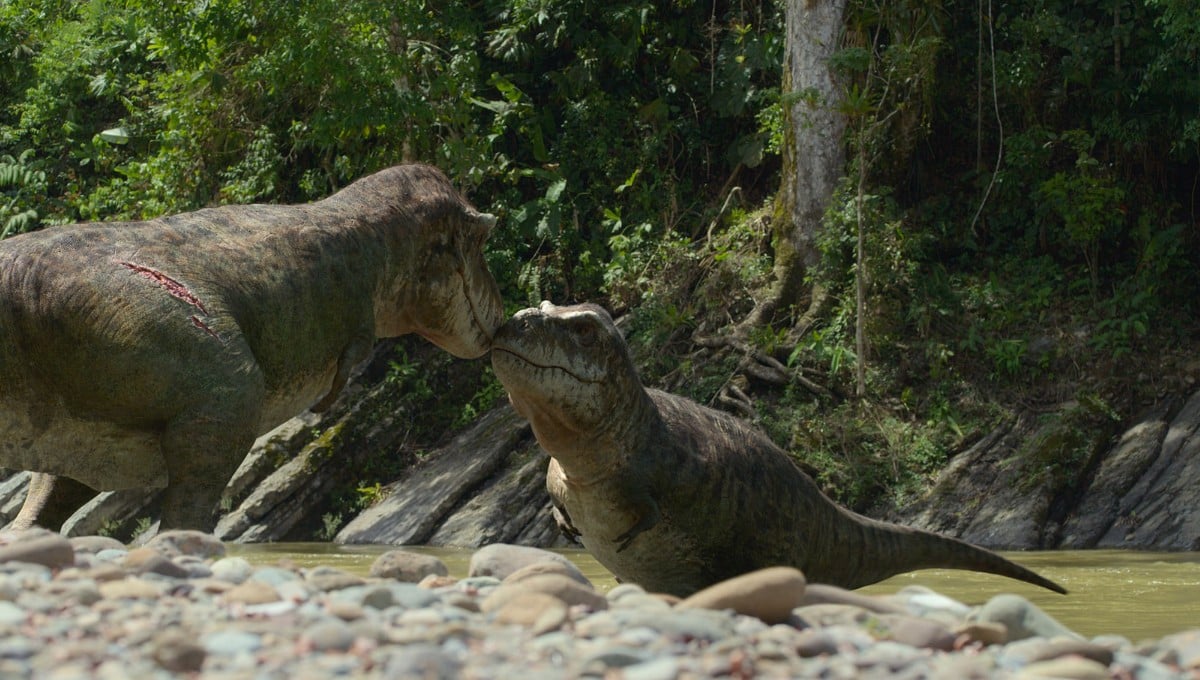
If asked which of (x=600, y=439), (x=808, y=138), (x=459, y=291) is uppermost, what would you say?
(x=808, y=138)

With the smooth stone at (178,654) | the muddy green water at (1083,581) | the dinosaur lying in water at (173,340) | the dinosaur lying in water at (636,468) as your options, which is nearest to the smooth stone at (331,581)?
the smooth stone at (178,654)

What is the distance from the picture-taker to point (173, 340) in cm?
535

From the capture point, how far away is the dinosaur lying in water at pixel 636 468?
612 cm

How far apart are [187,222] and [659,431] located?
219 cm

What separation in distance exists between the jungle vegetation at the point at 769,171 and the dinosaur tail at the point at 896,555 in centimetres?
531

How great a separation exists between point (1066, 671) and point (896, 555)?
3.67 metres

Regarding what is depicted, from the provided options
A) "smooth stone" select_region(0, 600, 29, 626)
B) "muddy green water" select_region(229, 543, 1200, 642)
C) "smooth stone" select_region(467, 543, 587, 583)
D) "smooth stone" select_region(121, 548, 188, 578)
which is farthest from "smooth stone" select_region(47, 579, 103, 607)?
"muddy green water" select_region(229, 543, 1200, 642)

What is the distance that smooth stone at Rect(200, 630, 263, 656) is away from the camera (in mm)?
3012

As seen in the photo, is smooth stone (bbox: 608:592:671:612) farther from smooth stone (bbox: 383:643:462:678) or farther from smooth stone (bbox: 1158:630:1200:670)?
smooth stone (bbox: 1158:630:1200:670)

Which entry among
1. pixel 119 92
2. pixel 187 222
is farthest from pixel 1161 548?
pixel 119 92

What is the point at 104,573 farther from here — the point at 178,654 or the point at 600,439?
the point at 600,439

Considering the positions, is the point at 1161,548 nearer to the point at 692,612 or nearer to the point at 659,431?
the point at 659,431

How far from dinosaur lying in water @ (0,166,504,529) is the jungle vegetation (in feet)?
23.3

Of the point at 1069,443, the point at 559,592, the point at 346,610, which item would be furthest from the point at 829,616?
the point at 1069,443
